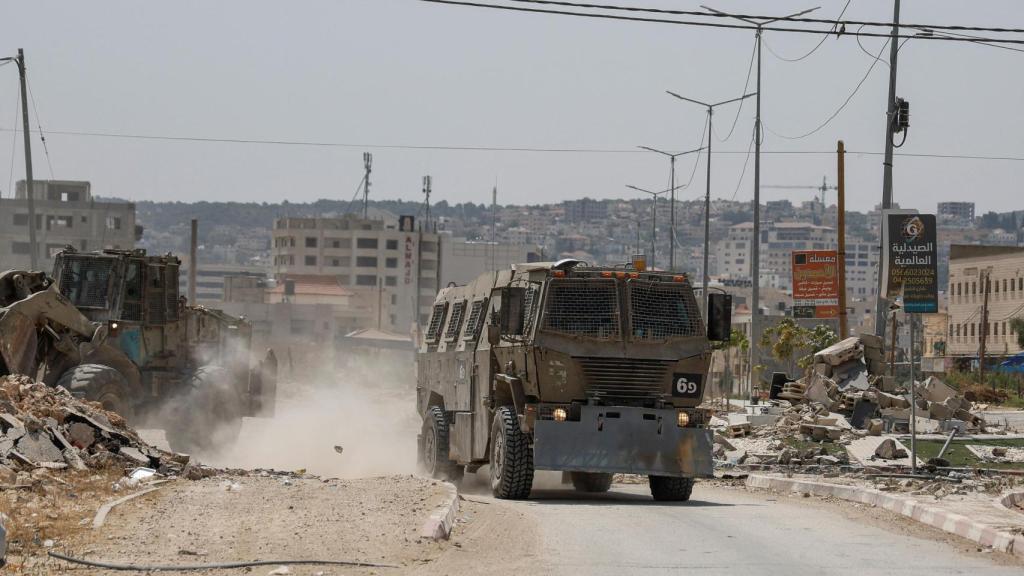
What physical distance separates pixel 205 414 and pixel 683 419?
1065 centimetres

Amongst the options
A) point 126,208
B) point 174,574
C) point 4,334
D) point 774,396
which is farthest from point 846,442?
point 126,208

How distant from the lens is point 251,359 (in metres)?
33.1

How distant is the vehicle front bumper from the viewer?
64.5 feet

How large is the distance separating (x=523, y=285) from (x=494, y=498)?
9.64ft

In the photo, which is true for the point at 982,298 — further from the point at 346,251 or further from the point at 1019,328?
the point at 346,251

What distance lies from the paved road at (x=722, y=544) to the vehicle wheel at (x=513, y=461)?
0.33 meters

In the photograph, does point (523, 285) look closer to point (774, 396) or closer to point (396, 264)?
point (774, 396)

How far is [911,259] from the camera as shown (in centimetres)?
2411

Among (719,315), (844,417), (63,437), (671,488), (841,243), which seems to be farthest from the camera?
(841,243)

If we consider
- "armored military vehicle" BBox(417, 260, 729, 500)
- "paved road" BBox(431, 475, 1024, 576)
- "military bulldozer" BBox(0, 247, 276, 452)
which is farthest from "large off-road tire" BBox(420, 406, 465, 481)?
"military bulldozer" BBox(0, 247, 276, 452)

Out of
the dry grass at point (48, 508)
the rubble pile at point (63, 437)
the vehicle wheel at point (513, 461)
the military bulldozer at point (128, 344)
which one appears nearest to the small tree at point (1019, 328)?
the military bulldozer at point (128, 344)

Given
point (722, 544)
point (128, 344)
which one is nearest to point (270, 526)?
point (722, 544)

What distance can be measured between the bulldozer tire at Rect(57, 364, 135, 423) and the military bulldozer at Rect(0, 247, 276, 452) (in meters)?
0.02

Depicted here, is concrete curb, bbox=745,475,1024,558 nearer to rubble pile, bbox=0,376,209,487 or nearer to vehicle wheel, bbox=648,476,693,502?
vehicle wheel, bbox=648,476,693,502
